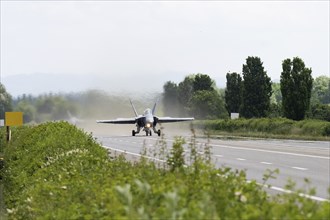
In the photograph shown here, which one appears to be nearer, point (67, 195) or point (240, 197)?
point (240, 197)

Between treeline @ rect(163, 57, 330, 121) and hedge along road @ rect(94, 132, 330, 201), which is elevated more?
treeline @ rect(163, 57, 330, 121)

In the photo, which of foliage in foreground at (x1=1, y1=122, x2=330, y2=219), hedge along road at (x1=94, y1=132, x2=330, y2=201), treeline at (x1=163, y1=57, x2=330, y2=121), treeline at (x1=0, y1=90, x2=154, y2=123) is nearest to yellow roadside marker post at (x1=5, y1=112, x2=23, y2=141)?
hedge along road at (x1=94, y1=132, x2=330, y2=201)

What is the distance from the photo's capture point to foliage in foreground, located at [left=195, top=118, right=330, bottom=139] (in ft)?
161

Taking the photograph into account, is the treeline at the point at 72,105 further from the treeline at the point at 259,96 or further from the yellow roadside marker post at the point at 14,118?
the yellow roadside marker post at the point at 14,118

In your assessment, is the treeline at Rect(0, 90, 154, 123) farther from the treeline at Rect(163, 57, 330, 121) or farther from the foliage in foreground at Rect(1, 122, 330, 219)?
the foliage in foreground at Rect(1, 122, 330, 219)

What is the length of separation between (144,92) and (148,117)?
24.9 feet

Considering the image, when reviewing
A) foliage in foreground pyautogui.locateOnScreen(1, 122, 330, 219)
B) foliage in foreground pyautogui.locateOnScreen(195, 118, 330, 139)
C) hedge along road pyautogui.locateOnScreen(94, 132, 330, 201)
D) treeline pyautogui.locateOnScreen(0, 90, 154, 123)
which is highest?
treeline pyautogui.locateOnScreen(0, 90, 154, 123)

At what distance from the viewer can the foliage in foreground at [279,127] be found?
4897 centimetres

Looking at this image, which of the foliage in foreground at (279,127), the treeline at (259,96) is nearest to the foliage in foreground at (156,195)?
the foliage in foreground at (279,127)

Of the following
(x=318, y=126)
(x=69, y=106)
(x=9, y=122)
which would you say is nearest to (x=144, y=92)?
(x=69, y=106)

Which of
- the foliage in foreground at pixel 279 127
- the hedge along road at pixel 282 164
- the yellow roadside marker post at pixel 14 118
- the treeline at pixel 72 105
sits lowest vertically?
the hedge along road at pixel 282 164

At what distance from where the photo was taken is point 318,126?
49.3m

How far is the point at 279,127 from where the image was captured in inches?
2131

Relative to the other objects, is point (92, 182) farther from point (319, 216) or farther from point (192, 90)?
point (192, 90)
